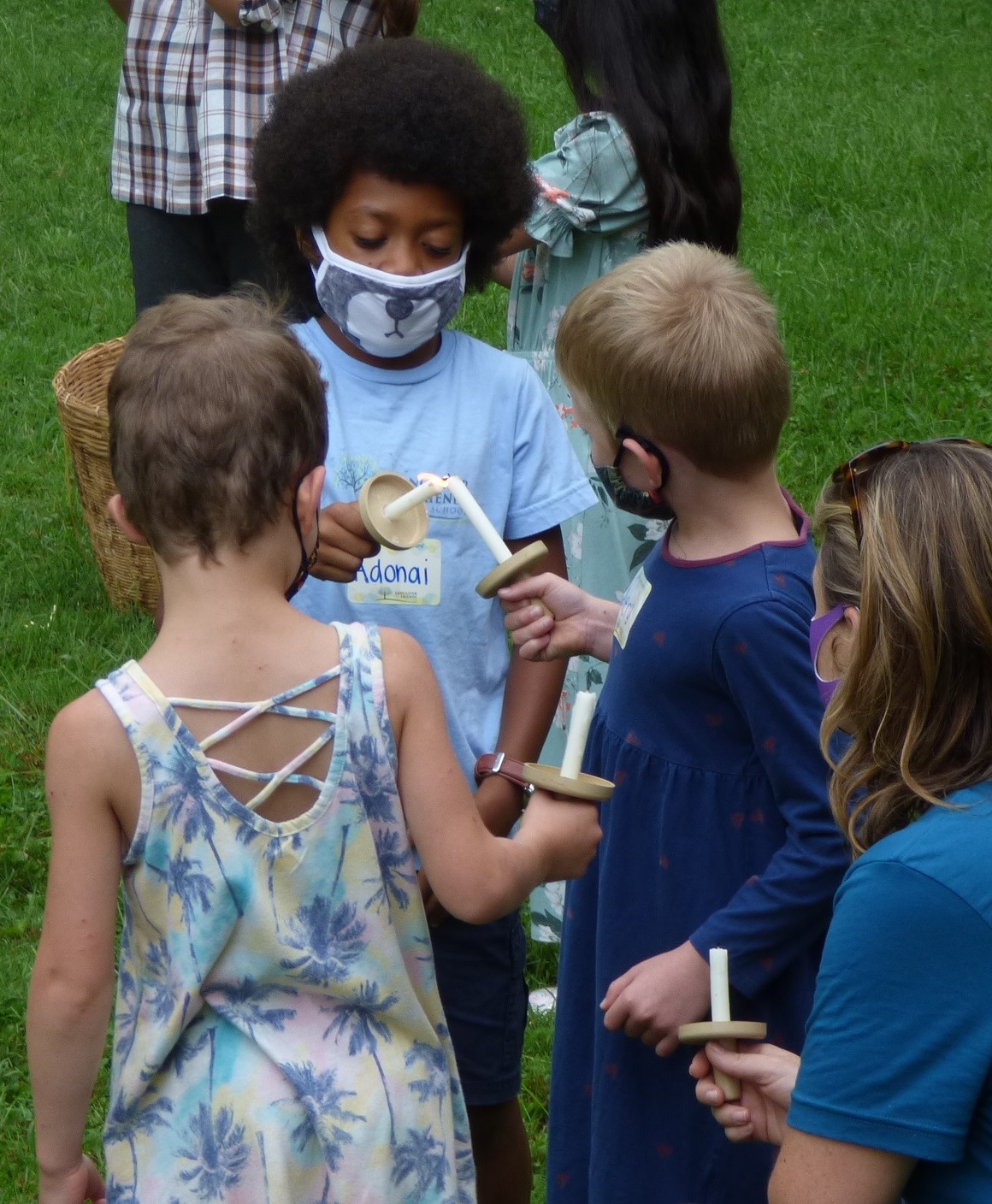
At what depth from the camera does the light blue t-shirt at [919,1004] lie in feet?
4.35

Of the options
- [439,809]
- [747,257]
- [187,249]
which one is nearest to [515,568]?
[439,809]

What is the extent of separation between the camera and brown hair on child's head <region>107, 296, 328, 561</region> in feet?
5.49

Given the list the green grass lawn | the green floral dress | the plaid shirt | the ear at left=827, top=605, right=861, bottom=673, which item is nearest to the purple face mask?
the ear at left=827, top=605, right=861, bottom=673

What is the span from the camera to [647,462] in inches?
84.0

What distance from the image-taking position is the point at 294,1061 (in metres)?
1.66

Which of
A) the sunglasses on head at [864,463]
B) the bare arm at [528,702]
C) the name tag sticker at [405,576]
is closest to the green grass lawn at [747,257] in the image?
the bare arm at [528,702]

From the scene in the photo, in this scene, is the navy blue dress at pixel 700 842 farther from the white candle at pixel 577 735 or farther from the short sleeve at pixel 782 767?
the white candle at pixel 577 735

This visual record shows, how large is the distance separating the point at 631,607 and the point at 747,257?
5639 millimetres

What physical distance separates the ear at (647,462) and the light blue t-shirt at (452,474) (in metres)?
0.22

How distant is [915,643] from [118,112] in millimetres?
3515

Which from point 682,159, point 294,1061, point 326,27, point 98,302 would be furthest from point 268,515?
point 98,302

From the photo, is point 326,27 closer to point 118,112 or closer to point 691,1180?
point 118,112

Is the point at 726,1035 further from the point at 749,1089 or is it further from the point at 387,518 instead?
the point at 387,518

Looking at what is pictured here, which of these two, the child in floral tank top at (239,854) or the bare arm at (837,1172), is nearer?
the bare arm at (837,1172)
